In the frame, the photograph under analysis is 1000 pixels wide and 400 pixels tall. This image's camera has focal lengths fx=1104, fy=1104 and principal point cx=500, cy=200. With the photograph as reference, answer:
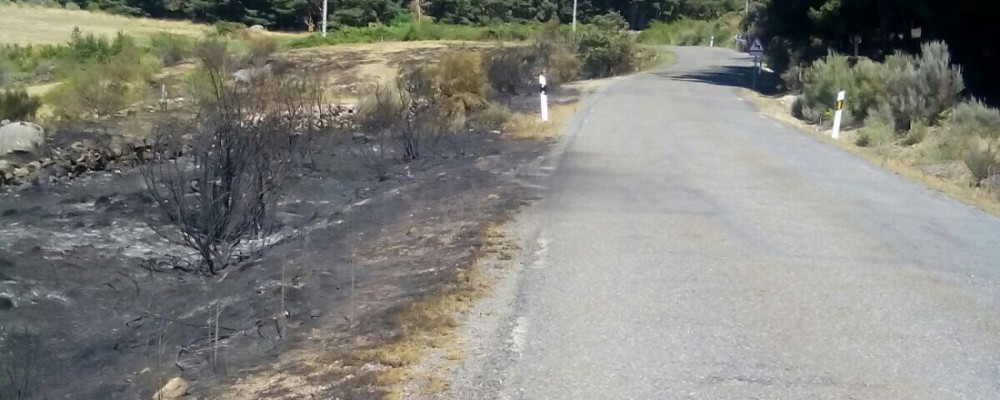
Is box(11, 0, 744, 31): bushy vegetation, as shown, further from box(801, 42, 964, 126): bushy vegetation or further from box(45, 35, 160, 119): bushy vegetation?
box(801, 42, 964, 126): bushy vegetation

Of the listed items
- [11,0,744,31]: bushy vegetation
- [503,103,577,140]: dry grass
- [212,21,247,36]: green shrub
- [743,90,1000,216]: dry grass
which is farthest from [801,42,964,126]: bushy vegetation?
[11,0,744,31]: bushy vegetation

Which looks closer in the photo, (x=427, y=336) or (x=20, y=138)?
(x=427, y=336)

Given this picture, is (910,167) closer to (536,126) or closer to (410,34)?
(536,126)

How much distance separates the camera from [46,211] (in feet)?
57.9

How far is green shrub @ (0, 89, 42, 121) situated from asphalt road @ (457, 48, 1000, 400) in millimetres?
19252

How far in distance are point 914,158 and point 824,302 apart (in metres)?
13.2

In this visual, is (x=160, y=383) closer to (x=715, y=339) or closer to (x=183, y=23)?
(x=715, y=339)

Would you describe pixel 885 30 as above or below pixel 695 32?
above

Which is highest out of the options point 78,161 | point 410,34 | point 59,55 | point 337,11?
point 337,11

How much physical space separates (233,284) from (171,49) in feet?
135

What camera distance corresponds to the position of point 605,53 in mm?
48781

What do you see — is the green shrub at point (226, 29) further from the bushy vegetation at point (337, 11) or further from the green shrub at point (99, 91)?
the green shrub at point (99, 91)

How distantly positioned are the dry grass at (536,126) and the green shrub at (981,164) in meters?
7.64

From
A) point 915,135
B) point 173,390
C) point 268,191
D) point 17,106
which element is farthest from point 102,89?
point 173,390
